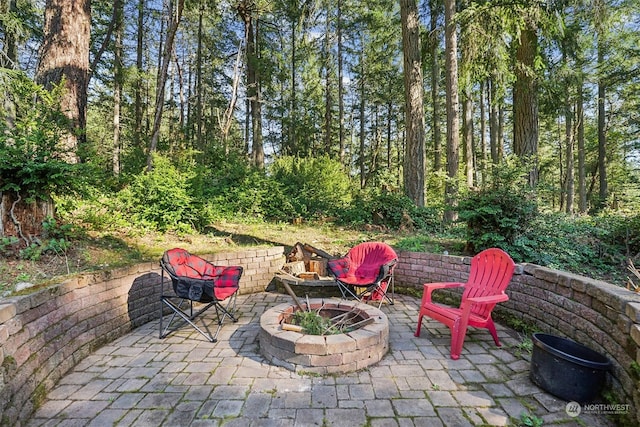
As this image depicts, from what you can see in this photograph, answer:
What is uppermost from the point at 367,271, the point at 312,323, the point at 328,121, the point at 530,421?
the point at 328,121

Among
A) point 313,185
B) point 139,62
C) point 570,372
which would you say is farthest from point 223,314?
point 139,62

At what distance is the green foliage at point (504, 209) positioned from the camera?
160 inches

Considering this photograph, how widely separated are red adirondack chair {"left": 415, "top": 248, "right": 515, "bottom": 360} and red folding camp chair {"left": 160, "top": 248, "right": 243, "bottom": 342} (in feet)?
6.82

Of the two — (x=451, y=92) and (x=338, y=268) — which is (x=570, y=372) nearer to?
(x=338, y=268)

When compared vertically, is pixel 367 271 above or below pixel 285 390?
above

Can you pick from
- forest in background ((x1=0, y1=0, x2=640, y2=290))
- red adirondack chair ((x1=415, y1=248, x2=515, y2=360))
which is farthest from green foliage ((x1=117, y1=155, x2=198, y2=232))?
red adirondack chair ((x1=415, y1=248, x2=515, y2=360))

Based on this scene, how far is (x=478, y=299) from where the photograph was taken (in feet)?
8.70

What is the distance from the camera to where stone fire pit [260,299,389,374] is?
244 cm

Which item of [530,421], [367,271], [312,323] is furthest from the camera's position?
[367,271]

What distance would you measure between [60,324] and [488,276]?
381 centimetres

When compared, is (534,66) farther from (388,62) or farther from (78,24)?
(388,62)

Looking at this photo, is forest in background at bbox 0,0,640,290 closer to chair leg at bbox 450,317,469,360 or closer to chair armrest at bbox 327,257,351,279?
chair armrest at bbox 327,257,351,279

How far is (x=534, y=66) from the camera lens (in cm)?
566

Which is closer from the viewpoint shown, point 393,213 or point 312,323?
point 312,323
